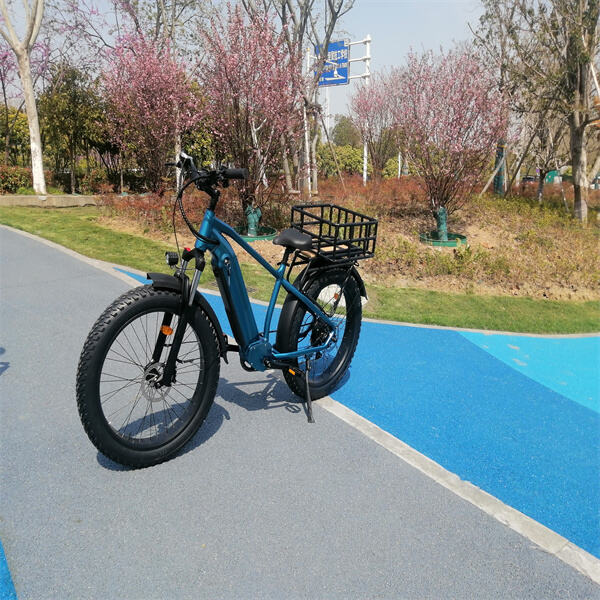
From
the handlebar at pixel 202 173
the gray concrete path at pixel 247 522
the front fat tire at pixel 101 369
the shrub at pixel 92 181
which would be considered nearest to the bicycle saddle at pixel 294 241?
the handlebar at pixel 202 173

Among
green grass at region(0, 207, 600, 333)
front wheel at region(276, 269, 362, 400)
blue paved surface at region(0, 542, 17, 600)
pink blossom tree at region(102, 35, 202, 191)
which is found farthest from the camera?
pink blossom tree at region(102, 35, 202, 191)

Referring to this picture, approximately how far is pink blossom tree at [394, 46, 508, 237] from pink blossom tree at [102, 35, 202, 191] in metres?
5.15

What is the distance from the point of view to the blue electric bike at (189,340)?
238cm

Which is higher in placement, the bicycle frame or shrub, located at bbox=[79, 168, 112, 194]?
shrub, located at bbox=[79, 168, 112, 194]

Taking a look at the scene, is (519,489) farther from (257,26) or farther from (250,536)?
(257,26)

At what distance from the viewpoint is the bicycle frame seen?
268 centimetres

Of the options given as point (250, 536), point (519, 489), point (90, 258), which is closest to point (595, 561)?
point (519, 489)

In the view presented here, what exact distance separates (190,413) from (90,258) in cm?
514

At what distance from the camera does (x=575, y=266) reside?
809 centimetres

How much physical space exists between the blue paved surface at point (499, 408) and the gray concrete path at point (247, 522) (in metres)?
0.34

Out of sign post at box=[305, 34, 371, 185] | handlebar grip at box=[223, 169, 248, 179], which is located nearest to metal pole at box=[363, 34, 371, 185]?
sign post at box=[305, 34, 371, 185]

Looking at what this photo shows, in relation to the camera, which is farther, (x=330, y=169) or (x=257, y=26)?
(x=330, y=169)

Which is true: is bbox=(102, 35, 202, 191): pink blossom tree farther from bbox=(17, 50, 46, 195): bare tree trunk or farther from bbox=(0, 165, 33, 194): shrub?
bbox=(0, 165, 33, 194): shrub

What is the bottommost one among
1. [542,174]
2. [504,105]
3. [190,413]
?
[190,413]
